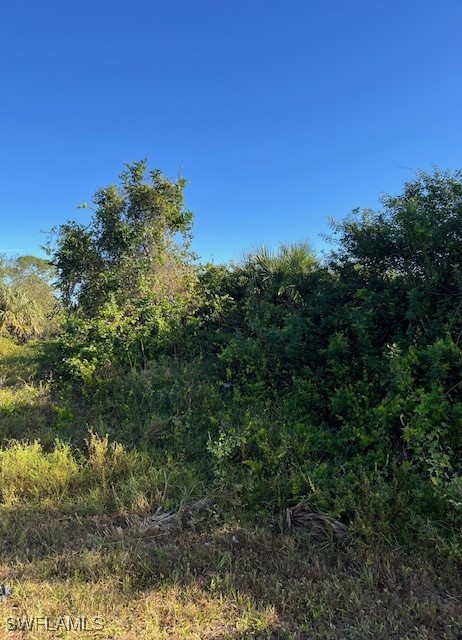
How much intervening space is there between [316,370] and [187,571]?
97.4 inches

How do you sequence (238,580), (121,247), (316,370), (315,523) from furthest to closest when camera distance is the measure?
1. (121,247)
2. (316,370)
3. (315,523)
4. (238,580)

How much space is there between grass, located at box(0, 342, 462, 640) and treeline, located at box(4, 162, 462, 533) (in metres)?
0.30

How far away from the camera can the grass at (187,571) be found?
6.75 ft

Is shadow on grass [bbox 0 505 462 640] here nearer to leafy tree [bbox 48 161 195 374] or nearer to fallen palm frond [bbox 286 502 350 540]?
fallen palm frond [bbox 286 502 350 540]

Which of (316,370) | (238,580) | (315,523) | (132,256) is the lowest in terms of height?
(238,580)

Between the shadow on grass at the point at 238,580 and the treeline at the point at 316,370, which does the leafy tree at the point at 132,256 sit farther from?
the shadow on grass at the point at 238,580

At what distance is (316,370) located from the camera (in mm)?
4344

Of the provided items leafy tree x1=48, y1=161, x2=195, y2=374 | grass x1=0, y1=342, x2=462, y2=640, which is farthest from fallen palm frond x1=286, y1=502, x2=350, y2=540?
leafy tree x1=48, y1=161, x2=195, y2=374

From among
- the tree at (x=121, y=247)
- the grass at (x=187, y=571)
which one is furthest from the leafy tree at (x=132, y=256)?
the grass at (x=187, y=571)

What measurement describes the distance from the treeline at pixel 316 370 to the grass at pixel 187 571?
297 mm

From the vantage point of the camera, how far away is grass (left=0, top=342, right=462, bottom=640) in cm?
206

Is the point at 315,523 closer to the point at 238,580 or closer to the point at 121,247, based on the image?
the point at 238,580

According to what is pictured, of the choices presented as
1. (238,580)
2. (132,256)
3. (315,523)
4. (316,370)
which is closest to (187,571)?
(238,580)

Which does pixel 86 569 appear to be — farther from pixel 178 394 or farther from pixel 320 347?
pixel 320 347
